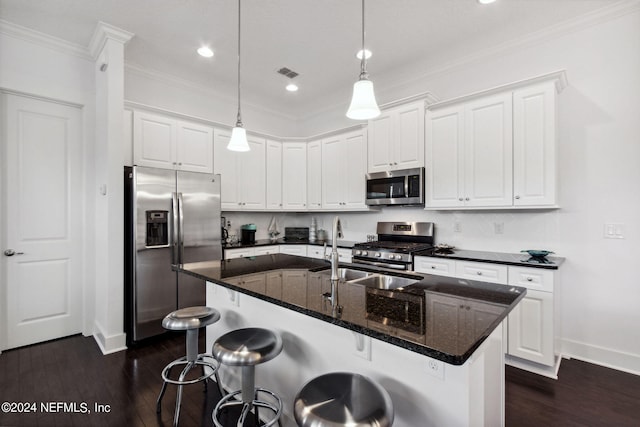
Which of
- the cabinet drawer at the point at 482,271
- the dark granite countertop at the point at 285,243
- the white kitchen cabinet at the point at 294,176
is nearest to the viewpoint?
the cabinet drawer at the point at 482,271

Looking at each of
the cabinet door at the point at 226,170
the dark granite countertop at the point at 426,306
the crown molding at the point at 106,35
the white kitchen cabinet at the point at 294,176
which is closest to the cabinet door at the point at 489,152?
the dark granite countertop at the point at 426,306

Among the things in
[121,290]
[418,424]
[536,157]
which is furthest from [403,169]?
[121,290]

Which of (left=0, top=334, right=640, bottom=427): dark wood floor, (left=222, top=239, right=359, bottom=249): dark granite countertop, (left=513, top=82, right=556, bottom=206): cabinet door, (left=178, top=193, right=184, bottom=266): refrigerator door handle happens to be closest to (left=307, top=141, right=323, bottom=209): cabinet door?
(left=222, top=239, right=359, bottom=249): dark granite countertop

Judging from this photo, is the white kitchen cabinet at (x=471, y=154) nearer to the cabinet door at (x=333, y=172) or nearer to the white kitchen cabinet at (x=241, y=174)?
the cabinet door at (x=333, y=172)

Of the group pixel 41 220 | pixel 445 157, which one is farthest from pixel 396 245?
pixel 41 220

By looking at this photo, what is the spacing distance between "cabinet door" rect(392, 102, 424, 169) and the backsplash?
645mm

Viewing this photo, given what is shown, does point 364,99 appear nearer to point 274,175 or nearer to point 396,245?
point 396,245

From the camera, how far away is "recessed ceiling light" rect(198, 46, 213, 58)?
329 centimetres

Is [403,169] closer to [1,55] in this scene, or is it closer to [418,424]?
[418,424]

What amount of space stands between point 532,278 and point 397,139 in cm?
201

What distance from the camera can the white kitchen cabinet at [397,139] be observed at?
3484 mm

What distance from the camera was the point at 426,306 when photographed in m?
1.36

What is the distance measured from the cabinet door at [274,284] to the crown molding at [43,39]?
10.6 feet

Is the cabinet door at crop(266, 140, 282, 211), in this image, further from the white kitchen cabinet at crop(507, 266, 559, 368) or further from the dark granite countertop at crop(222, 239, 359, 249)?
the white kitchen cabinet at crop(507, 266, 559, 368)
